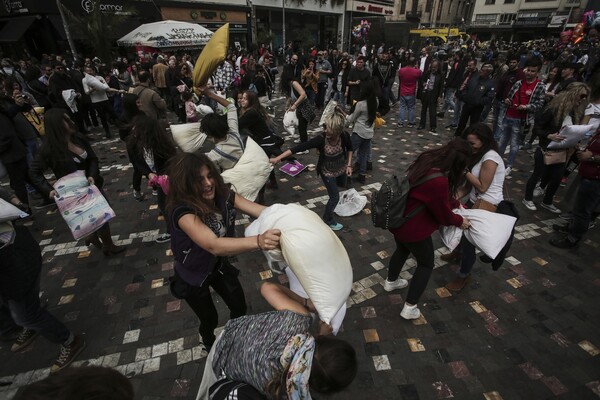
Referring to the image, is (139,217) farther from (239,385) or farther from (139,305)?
(239,385)

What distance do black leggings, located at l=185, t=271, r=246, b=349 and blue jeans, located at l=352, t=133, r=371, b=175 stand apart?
12.8 ft

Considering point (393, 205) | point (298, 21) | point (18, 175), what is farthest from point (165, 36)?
point (298, 21)

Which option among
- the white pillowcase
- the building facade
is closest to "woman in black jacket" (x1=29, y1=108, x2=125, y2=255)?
the white pillowcase

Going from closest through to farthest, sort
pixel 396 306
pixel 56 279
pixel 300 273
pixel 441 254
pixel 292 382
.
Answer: pixel 292 382 → pixel 300 273 → pixel 396 306 → pixel 56 279 → pixel 441 254

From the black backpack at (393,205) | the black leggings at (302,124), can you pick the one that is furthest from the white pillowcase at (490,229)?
the black leggings at (302,124)

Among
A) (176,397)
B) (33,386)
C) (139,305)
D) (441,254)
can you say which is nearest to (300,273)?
(33,386)

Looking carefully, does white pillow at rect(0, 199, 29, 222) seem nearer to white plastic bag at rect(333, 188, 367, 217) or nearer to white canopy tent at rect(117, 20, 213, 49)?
white plastic bag at rect(333, 188, 367, 217)

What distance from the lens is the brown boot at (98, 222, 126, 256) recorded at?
3.87 metres

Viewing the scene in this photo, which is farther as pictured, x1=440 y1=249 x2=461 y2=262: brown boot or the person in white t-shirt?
x1=440 y1=249 x2=461 y2=262: brown boot

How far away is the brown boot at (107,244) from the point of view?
387 centimetres

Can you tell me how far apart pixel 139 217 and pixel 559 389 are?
5629mm

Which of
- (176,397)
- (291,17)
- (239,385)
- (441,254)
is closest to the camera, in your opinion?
(239,385)

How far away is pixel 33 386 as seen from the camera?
0.97 meters

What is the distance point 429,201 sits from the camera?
2512 mm
